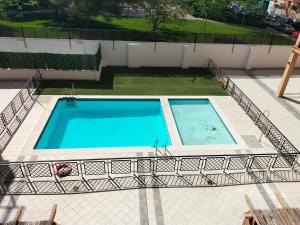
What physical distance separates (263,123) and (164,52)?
1049 centimetres

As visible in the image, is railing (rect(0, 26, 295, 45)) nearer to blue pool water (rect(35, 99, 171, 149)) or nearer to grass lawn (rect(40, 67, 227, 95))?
grass lawn (rect(40, 67, 227, 95))

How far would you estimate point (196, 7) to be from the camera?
38.1m

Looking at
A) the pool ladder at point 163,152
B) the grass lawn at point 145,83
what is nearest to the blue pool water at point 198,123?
the grass lawn at point 145,83

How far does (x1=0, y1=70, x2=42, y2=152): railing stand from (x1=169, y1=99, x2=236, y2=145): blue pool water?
29.7ft

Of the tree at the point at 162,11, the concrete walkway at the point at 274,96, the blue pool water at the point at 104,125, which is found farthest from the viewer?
the tree at the point at 162,11

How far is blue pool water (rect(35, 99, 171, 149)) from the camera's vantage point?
45.9 feet

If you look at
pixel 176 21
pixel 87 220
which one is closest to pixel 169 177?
pixel 87 220

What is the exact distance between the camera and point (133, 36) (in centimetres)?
2136

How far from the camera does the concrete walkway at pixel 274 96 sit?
50.5 ft

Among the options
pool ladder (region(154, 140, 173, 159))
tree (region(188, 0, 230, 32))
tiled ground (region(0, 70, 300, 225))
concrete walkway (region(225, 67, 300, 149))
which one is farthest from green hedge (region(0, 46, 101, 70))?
tree (region(188, 0, 230, 32))

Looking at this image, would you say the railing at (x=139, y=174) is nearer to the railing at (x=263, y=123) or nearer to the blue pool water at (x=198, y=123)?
the railing at (x=263, y=123)

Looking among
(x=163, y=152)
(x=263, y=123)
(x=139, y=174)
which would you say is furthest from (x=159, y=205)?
(x=263, y=123)

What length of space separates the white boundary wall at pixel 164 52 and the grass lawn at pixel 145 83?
830 millimetres

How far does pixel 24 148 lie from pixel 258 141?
12.1 meters
